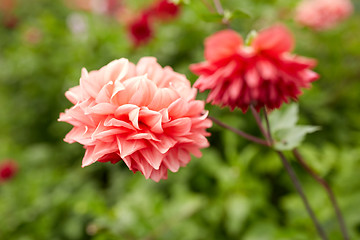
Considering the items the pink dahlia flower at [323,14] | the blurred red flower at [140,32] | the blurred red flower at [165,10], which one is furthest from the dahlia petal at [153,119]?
the pink dahlia flower at [323,14]

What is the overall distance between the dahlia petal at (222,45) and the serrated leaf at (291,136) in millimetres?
353

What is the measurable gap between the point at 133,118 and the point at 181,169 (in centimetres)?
119

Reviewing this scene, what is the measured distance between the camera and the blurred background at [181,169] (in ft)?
4.97

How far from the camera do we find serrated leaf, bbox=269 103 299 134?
3.16 feet

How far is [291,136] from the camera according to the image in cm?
90

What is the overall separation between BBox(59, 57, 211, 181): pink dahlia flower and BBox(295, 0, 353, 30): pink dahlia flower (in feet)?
5.79

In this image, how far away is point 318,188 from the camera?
62.8 inches

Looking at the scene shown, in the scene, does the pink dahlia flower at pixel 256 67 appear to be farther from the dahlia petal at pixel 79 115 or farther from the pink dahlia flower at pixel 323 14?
the pink dahlia flower at pixel 323 14

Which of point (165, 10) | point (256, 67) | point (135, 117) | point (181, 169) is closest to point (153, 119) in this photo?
point (135, 117)

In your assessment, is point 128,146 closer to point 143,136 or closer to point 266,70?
point 143,136

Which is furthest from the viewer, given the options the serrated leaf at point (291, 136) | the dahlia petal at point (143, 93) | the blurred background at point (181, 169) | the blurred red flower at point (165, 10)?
the blurred red flower at point (165, 10)

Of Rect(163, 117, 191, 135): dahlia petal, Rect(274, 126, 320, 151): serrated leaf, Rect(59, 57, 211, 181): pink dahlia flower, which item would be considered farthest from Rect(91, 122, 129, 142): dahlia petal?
Rect(274, 126, 320, 151): serrated leaf

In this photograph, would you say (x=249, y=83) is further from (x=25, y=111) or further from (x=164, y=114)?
(x=25, y=111)

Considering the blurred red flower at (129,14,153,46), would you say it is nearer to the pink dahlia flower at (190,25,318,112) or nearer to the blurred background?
the blurred background
